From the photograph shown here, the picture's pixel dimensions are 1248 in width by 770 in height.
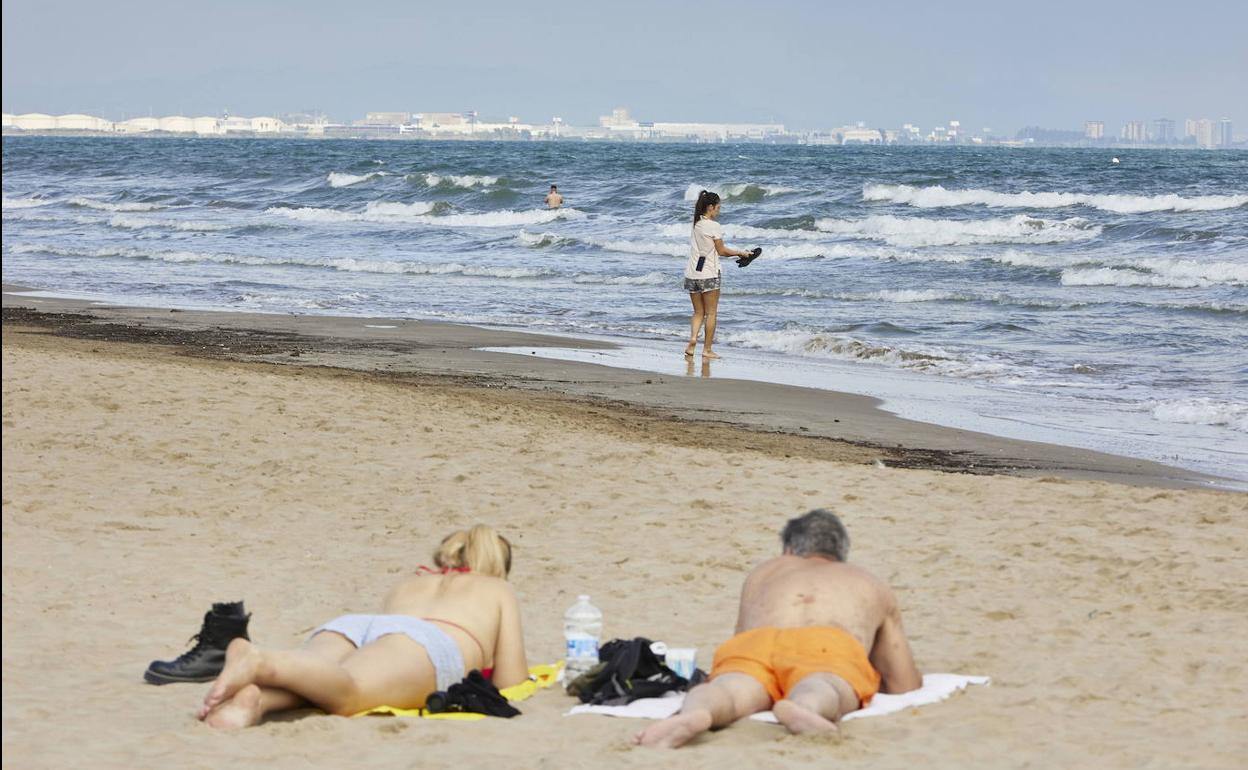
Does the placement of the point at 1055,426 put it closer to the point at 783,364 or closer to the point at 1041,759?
the point at 783,364

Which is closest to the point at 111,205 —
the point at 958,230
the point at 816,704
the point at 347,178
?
the point at 347,178

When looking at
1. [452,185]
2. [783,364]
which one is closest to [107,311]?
[783,364]

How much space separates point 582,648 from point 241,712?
4.50 feet

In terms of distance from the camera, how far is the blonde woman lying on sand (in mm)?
4527

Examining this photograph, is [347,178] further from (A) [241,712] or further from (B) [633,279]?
(A) [241,712]

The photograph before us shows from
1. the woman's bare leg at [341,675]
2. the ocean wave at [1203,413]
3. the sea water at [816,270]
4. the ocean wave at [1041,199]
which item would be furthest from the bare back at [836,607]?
the ocean wave at [1041,199]

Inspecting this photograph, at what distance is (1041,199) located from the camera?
37.2 meters

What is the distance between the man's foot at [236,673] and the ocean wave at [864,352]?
10.1m

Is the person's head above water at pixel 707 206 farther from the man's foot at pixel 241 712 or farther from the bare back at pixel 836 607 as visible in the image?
the man's foot at pixel 241 712

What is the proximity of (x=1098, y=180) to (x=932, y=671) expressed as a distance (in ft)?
140

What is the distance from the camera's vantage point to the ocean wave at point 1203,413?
445 inches

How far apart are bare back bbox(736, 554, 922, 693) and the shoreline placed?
427cm

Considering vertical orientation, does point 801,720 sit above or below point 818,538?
below

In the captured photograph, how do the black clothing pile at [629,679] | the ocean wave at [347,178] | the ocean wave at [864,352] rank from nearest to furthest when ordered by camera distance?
1. the black clothing pile at [629,679]
2. the ocean wave at [864,352]
3. the ocean wave at [347,178]
